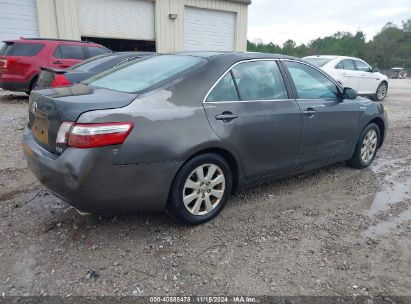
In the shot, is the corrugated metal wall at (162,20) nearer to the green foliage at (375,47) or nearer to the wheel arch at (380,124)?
the wheel arch at (380,124)

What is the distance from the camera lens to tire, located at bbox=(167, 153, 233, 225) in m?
3.11

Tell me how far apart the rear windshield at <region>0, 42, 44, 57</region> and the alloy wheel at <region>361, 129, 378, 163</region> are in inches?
333

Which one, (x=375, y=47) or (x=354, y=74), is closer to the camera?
(x=354, y=74)

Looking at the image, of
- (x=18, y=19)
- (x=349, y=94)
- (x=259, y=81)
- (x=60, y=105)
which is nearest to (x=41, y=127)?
(x=60, y=105)

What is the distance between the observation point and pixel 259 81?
375cm

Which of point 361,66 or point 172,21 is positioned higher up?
point 172,21

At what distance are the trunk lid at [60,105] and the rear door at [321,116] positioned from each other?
2.02m

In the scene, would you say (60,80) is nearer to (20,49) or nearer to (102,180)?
(20,49)

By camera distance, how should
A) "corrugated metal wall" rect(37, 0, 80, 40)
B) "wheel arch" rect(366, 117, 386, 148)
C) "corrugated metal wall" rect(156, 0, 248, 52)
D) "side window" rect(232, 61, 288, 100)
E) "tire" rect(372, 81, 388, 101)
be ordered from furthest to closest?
1. "corrugated metal wall" rect(156, 0, 248, 52)
2. "tire" rect(372, 81, 388, 101)
3. "corrugated metal wall" rect(37, 0, 80, 40)
4. "wheel arch" rect(366, 117, 386, 148)
5. "side window" rect(232, 61, 288, 100)

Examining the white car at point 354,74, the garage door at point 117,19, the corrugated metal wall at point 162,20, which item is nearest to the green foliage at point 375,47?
the corrugated metal wall at point 162,20

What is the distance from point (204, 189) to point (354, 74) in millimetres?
10277

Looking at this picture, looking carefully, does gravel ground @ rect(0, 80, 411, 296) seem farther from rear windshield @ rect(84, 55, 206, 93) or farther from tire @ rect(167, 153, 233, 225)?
rear windshield @ rect(84, 55, 206, 93)

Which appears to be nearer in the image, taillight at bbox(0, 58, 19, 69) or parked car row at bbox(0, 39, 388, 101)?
parked car row at bbox(0, 39, 388, 101)

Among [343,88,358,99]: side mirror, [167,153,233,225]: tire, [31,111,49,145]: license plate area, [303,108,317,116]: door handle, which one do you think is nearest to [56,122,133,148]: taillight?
[31,111,49,145]: license plate area
